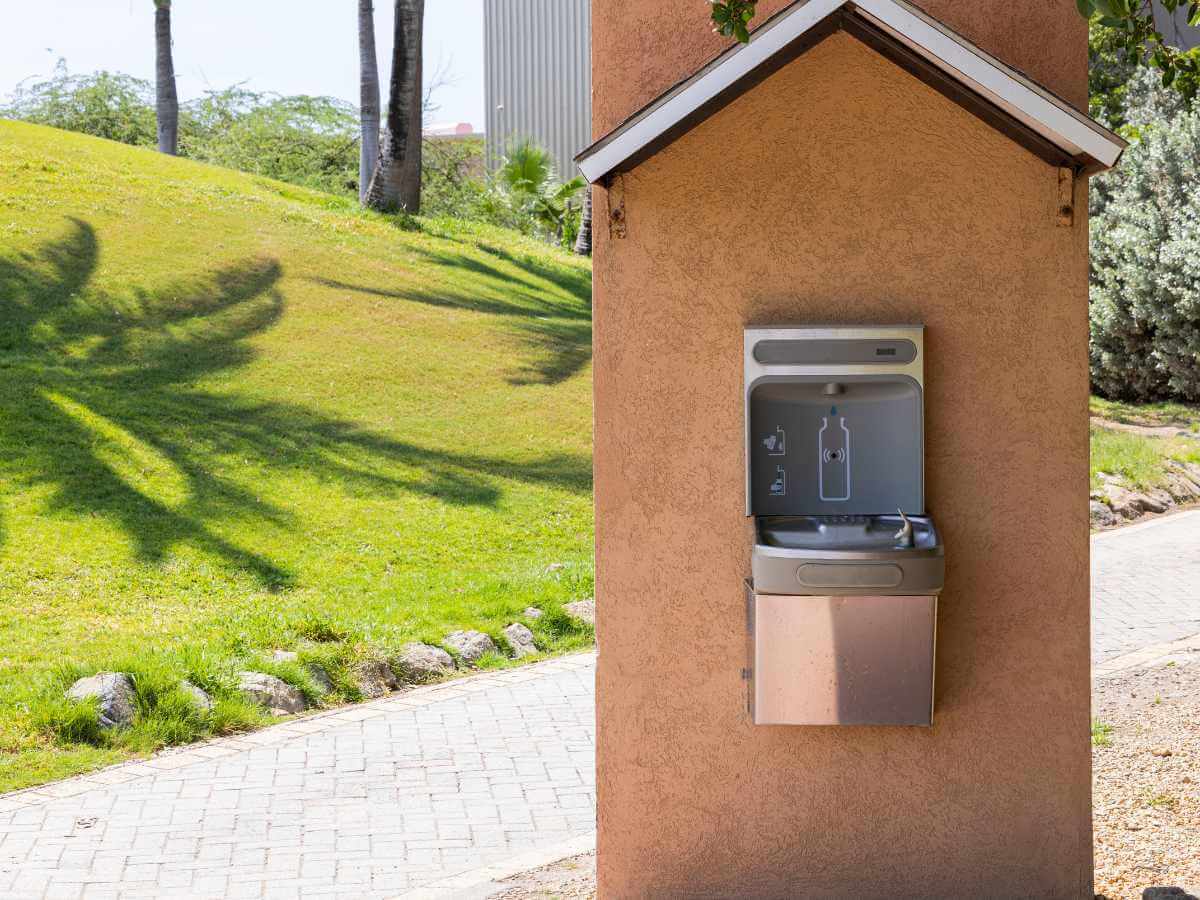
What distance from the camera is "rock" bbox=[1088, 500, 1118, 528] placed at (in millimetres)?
12148

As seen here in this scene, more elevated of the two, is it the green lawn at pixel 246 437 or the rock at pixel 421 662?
the green lawn at pixel 246 437

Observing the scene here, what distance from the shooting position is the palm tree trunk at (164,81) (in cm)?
2517

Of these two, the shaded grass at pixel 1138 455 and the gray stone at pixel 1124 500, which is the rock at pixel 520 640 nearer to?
the gray stone at pixel 1124 500

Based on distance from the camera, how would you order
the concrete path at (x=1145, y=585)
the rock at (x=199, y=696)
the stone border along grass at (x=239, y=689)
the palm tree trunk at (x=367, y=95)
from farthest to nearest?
the palm tree trunk at (x=367, y=95)
the concrete path at (x=1145, y=585)
the rock at (x=199, y=696)
the stone border along grass at (x=239, y=689)

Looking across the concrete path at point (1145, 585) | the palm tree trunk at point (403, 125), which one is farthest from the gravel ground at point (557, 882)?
the palm tree trunk at point (403, 125)

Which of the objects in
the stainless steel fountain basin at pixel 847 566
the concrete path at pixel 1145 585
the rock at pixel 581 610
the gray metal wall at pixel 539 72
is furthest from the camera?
the gray metal wall at pixel 539 72

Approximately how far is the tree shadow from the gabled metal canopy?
36.1 ft

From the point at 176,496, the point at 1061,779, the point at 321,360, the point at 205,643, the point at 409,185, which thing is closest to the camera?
the point at 1061,779

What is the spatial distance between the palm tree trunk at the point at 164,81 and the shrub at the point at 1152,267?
1718 cm

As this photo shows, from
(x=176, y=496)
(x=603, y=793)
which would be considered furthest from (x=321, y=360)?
(x=603, y=793)

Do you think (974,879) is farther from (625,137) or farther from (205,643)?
(205,643)

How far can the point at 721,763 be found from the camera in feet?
14.0

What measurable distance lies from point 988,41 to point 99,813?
14.3ft

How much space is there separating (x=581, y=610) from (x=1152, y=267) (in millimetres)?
12435
